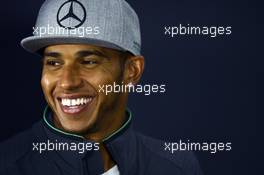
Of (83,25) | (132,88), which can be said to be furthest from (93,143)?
(83,25)

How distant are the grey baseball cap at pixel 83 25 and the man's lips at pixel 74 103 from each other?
0.40 ft

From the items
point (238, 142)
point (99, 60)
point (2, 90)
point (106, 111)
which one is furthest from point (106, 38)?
point (238, 142)

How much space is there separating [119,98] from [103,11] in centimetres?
20

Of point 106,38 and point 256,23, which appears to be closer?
point 106,38

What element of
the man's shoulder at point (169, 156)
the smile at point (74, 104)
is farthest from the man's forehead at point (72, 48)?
the man's shoulder at point (169, 156)

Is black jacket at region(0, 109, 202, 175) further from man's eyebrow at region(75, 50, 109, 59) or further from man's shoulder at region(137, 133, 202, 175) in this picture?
man's eyebrow at region(75, 50, 109, 59)

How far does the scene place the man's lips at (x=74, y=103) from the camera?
1514 mm

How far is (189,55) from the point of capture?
1583 mm

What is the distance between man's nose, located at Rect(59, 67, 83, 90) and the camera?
1487mm

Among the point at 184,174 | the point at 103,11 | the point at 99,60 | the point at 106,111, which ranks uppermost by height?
the point at 103,11

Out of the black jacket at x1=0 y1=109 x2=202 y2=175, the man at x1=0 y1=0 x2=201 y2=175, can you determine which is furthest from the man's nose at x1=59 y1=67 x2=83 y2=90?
the black jacket at x1=0 y1=109 x2=202 y2=175

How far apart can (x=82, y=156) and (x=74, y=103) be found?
12 cm

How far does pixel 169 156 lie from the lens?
159 cm

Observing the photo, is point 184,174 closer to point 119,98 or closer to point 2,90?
point 119,98
